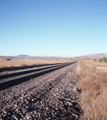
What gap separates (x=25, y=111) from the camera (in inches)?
125

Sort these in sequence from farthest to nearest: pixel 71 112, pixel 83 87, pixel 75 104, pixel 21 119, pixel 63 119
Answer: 1. pixel 83 87
2. pixel 75 104
3. pixel 71 112
4. pixel 63 119
5. pixel 21 119

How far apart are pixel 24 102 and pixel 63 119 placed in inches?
58.5

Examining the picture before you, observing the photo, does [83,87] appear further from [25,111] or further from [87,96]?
[25,111]

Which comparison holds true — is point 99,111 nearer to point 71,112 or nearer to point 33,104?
point 71,112

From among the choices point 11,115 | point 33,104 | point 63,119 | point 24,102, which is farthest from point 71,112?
point 11,115

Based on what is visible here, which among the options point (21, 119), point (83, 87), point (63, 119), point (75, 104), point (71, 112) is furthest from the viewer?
point (83, 87)

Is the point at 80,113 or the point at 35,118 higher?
the point at 35,118

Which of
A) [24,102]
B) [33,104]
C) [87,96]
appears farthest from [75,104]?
[24,102]

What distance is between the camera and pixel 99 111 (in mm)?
3178

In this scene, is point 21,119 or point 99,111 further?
point 99,111

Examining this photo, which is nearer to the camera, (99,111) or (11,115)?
(11,115)

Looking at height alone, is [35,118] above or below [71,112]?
above

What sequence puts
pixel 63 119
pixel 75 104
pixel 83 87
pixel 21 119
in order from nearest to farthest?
1. pixel 21 119
2. pixel 63 119
3. pixel 75 104
4. pixel 83 87

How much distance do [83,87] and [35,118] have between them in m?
4.26
